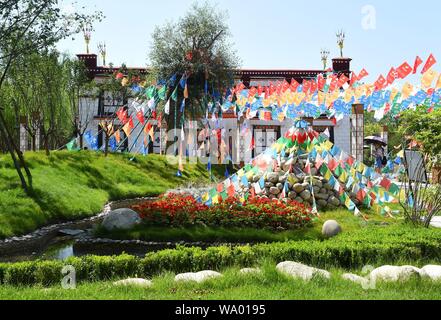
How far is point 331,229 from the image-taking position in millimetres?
12086

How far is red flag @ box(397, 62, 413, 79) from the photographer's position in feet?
49.9

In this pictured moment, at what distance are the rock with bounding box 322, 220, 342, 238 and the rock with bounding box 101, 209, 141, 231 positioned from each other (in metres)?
4.62

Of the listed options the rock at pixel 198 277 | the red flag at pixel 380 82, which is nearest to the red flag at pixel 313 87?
the red flag at pixel 380 82

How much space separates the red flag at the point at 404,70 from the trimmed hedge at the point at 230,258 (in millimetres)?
7008

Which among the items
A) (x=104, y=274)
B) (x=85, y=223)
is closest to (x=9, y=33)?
(x=85, y=223)

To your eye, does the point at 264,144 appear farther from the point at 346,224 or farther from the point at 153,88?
the point at 346,224

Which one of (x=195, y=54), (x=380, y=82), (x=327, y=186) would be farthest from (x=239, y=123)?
(x=327, y=186)

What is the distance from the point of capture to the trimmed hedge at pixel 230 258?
7.90 metres

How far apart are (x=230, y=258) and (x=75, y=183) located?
13.1 metres

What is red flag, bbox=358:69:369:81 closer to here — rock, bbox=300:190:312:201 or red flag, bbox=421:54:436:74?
red flag, bbox=421:54:436:74

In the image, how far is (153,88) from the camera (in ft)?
70.6

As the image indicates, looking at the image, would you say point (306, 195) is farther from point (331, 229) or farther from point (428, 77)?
point (428, 77)

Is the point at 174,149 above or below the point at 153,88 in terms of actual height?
below
